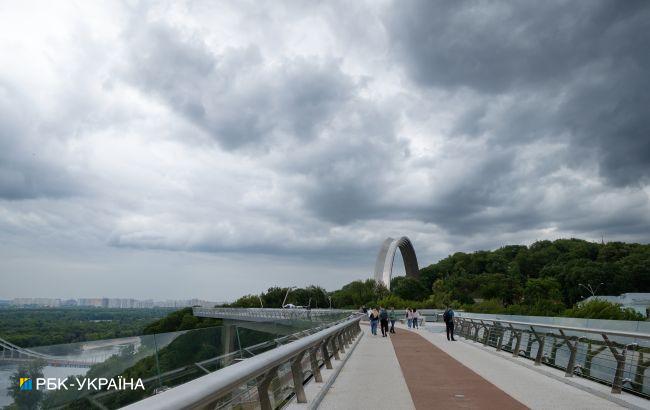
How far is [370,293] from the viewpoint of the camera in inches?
4513

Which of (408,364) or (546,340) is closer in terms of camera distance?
(546,340)

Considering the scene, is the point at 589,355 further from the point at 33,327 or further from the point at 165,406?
the point at 33,327

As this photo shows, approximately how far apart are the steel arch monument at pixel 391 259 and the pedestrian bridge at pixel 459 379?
105 metres

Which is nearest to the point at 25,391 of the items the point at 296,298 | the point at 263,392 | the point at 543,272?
the point at 263,392

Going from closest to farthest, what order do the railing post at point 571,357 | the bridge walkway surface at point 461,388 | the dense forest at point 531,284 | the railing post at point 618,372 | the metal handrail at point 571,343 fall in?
the bridge walkway surface at point 461,388 < the metal handrail at point 571,343 < the railing post at point 618,372 < the railing post at point 571,357 < the dense forest at point 531,284

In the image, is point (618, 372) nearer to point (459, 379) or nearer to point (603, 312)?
point (459, 379)

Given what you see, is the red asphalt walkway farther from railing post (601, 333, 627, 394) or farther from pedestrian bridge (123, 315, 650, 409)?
railing post (601, 333, 627, 394)

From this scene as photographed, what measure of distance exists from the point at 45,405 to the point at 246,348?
4.38m

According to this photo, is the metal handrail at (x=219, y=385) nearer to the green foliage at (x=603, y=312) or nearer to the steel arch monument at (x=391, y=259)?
the green foliage at (x=603, y=312)

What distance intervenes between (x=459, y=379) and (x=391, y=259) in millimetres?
112305

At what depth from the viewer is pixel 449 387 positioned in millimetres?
11211

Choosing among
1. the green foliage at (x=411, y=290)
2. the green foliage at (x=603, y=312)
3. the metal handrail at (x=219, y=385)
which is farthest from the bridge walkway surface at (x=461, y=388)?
the green foliage at (x=411, y=290)

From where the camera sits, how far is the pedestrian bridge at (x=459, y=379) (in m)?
6.12

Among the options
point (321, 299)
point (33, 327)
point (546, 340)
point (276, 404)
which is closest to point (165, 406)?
point (276, 404)
